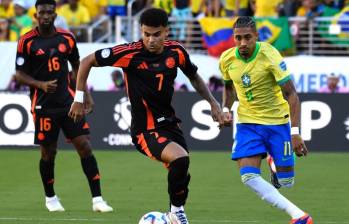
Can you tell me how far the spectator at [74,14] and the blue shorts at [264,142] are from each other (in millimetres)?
13537

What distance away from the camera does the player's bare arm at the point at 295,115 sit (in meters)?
9.85

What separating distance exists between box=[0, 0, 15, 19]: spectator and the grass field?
17.8ft

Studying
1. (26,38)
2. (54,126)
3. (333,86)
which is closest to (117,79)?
(333,86)

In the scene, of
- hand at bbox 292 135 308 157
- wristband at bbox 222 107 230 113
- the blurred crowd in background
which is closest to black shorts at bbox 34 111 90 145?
wristband at bbox 222 107 230 113

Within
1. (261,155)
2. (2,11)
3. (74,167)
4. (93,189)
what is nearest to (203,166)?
(74,167)

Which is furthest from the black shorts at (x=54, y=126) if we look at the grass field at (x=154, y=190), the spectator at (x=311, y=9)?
the spectator at (x=311, y=9)

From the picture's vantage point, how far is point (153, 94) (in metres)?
10.2

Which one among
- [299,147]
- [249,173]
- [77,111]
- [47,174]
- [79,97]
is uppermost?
[79,97]

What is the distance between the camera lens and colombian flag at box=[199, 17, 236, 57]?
2270 cm

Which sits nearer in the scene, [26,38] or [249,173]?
[249,173]

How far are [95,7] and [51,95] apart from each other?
12874 millimetres

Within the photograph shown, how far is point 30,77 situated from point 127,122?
327 inches

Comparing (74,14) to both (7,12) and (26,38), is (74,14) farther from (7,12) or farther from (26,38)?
(26,38)

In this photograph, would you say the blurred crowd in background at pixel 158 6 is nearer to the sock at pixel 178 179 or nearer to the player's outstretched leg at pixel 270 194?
the player's outstretched leg at pixel 270 194
